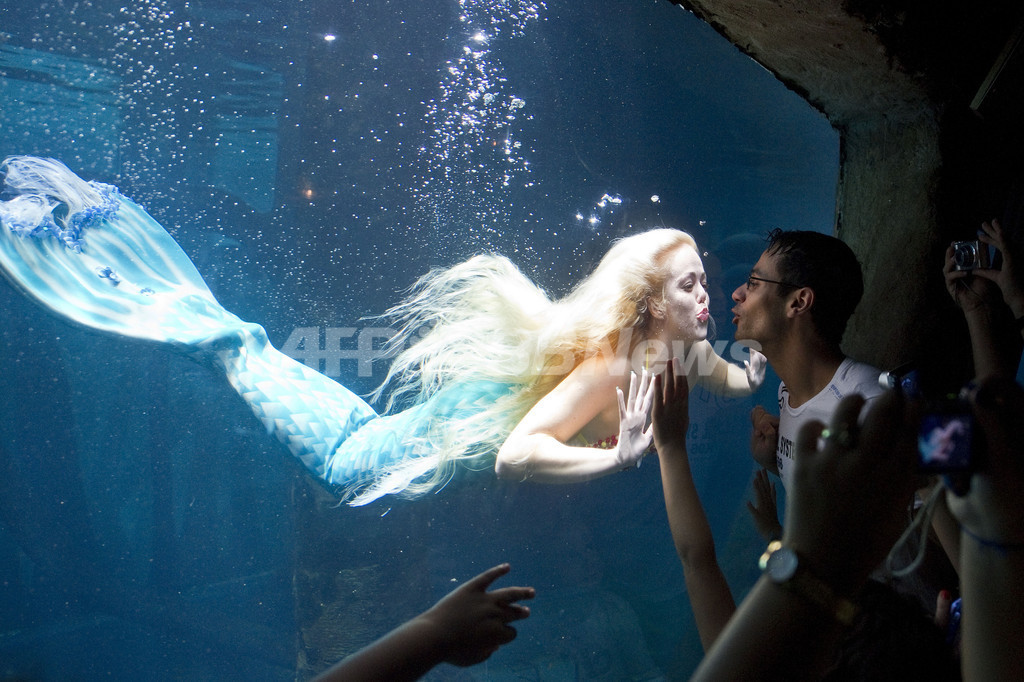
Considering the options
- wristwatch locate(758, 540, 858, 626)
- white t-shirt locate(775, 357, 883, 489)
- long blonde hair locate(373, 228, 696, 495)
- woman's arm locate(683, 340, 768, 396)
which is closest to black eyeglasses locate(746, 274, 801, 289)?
white t-shirt locate(775, 357, 883, 489)

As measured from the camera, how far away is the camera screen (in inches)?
21.2

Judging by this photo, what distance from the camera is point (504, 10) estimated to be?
4.57 metres

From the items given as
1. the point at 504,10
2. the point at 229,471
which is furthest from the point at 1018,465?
the point at 229,471

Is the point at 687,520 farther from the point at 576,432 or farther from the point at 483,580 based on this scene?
the point at 576,432

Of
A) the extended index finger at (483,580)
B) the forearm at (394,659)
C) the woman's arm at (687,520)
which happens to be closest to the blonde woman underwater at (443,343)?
the woman's arm at (687,520)

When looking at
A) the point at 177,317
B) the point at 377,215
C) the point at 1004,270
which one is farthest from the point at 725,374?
the point at 377,215

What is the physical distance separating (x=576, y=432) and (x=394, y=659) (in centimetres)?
173

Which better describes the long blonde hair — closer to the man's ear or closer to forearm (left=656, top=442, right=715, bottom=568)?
the man's ear

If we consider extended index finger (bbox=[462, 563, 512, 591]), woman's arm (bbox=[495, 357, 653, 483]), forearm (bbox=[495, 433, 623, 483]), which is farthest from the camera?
forearm (bbox=[495, 433, 623, 483])

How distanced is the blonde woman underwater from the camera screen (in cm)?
137

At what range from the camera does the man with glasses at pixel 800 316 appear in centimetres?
165

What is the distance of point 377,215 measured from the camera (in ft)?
16.8

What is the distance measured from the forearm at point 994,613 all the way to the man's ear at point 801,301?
47.5 inches

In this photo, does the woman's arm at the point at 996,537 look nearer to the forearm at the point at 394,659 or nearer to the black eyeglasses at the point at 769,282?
the forearm at the point at 394,659
